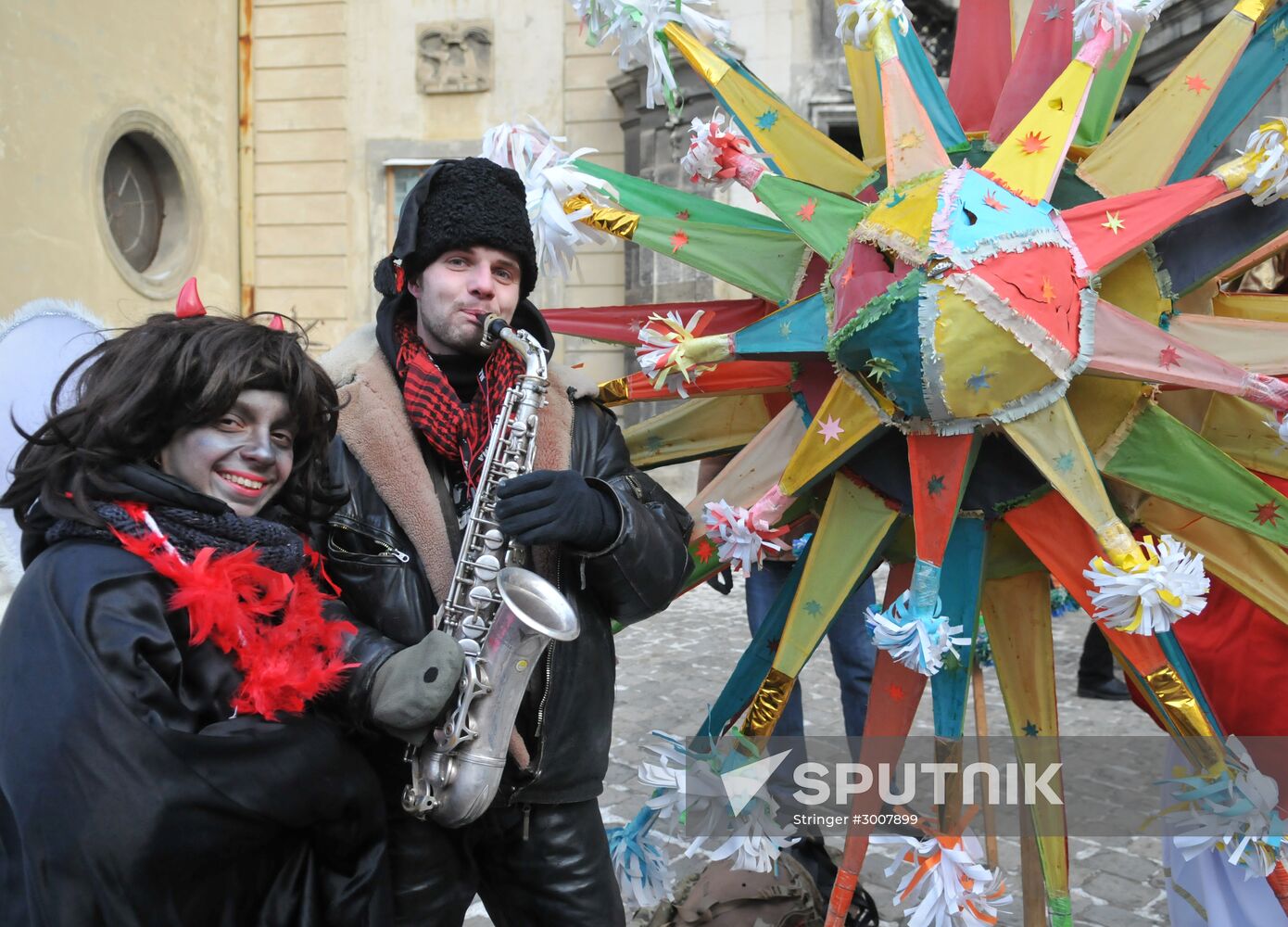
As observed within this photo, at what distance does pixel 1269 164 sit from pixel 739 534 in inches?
45.6

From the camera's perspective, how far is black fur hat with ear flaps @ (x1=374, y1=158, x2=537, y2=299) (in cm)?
196

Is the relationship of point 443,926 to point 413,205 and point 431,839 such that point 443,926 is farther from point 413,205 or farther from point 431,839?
point 413,205

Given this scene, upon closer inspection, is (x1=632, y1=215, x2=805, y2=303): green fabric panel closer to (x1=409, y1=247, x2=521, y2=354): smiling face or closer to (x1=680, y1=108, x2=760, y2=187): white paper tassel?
(x1=680, y1=108, x2=760, y2=187): white paper tassel

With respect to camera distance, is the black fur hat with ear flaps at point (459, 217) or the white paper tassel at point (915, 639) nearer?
the white paper tassel at point (915, 639)

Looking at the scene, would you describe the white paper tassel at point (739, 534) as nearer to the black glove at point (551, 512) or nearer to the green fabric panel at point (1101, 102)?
the black glove at point (551, 512)

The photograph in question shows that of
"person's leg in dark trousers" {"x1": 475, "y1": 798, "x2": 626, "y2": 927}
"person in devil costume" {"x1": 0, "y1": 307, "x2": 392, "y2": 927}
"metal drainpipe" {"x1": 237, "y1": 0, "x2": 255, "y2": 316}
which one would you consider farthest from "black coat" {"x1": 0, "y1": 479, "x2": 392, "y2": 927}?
"metal drainpipe" {"x1": 237, "y1": 0, "x2": 255, "y2": 316}

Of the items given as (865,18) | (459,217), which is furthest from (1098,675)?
(459,217)

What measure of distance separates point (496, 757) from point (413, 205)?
1.05 metres

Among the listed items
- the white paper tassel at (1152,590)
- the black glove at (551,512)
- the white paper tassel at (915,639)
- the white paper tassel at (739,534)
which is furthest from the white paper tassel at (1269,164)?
the black glove at (551,512)

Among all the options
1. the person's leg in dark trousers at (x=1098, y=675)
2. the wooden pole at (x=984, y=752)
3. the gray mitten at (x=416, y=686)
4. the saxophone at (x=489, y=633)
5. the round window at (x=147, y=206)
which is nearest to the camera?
the gray mitten at (x=416, y=686)

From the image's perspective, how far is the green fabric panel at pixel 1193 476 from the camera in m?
1.85

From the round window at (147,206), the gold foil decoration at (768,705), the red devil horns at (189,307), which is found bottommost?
the gold foil decoration at (768,705)

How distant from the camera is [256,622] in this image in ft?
5.46

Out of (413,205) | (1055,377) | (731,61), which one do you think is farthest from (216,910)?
(731,61)
